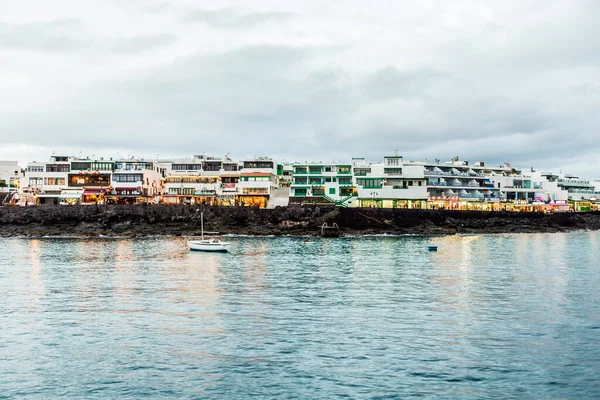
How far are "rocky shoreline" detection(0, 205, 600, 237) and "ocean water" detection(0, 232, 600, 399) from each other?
218 ft

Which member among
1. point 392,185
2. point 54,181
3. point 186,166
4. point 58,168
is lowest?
point 392,185

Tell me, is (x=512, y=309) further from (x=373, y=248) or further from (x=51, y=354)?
(x=373, y=248)

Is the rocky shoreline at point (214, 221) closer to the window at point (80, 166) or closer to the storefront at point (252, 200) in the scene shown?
the storefront at point (252, 200)

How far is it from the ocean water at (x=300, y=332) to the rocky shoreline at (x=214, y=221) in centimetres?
6639

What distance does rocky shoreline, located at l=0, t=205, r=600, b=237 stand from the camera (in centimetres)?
13188

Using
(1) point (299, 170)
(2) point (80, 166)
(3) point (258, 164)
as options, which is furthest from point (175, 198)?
(1) point (299, 170)

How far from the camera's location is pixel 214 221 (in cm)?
13612

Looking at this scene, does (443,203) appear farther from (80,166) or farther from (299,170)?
(80,166)

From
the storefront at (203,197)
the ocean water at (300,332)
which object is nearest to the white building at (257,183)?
the storefront at (203,197)

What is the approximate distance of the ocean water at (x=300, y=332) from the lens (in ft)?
82.6

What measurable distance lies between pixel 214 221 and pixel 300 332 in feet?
342

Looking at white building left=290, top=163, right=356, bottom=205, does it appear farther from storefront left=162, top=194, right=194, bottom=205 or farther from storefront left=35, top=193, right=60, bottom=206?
storefront left=35, top=193, right=60, bottom=206

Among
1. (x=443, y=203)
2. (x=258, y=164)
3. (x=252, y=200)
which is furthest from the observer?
(x=258, y=164)

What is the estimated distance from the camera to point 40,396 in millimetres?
23875
